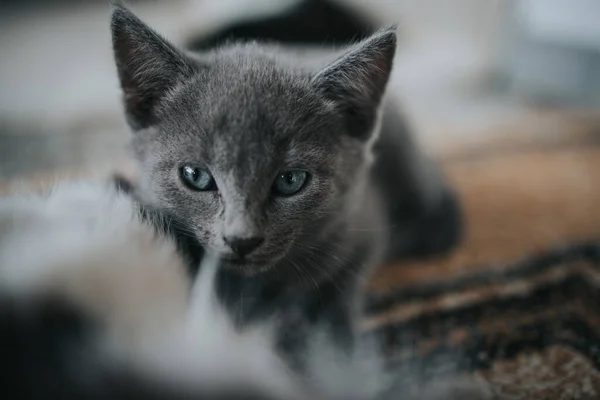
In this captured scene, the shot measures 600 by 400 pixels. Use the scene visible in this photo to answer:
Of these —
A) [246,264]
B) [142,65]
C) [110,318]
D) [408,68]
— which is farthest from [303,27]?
[110,318]

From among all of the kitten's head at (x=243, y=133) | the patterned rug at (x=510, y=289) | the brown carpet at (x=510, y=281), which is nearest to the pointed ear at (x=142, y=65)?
the kitten's head at (x=243, y=133)

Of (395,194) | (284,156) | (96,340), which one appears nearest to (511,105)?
(395,194)

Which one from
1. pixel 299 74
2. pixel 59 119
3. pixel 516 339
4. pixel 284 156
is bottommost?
pixel 516 339

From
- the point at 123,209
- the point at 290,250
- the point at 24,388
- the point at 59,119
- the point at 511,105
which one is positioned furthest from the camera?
the point at 511,105

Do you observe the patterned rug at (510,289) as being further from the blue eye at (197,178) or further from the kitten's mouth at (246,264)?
the blue eye at (197,178)

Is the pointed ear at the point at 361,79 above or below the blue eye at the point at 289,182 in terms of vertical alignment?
above

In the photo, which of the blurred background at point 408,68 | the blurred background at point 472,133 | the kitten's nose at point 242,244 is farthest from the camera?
the blurred background at point 408,68

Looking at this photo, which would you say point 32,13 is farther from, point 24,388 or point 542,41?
point 542,41
